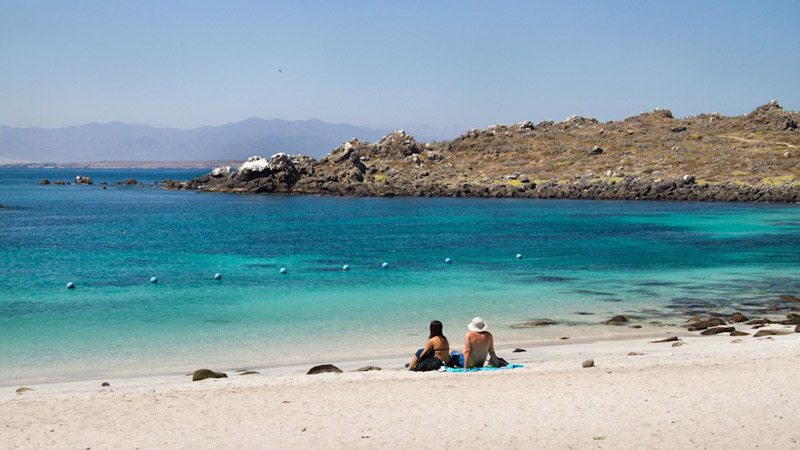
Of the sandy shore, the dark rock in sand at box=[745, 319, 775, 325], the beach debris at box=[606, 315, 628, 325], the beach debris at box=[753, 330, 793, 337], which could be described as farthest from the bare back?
the dark rock in sand at box=[745, 319, 775, 325]

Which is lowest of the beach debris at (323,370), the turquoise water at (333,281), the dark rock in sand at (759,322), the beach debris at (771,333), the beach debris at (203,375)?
the turquoise water at (333,281)

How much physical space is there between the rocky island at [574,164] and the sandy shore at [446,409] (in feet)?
288

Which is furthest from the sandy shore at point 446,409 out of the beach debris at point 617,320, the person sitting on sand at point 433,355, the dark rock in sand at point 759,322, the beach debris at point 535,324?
the beach debris at point 617,320

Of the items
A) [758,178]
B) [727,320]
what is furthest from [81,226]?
[758,178]

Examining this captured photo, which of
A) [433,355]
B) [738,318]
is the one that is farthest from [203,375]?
[738,318]

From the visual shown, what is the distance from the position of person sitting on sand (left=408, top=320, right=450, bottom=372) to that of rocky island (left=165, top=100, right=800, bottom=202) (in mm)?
88938

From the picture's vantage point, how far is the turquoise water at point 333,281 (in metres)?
22.2

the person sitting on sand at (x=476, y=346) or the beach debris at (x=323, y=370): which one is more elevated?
the person sitting on sand at (x=476, y=346)

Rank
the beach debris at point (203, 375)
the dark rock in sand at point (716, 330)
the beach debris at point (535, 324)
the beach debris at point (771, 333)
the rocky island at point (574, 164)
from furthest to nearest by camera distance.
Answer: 1. the rocky island at point (574, 164)
2. the beach debris at point (535, 324)
3. the dark rock in sand at point (716, 330)
4. the beach debris at point (771, 333)
5. the beach debris at point (203, 375)

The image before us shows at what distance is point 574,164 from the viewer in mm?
126875

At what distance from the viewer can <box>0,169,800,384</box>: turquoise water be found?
875 inches

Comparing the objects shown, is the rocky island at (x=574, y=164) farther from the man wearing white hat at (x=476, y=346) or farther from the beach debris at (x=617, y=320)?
Answer: the man wearing white hat at (x=476, y=346)

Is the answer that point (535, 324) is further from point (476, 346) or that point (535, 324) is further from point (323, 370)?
point (323, 370)

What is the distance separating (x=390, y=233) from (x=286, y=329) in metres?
37.5
